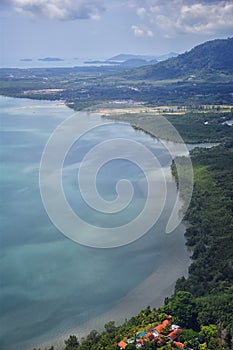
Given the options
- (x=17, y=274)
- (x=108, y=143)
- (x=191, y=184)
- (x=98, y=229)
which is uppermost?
(x=108, y=143)

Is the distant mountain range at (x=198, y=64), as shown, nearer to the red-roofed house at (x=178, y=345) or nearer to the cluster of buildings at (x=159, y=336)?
the cluster of buildings at (x=159, y=336)

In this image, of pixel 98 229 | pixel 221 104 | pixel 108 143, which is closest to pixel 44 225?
pixel 98 229

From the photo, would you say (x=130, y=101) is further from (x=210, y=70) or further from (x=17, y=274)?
(x=17, y=274)

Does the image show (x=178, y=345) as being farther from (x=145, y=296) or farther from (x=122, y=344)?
(x=145, y=296)

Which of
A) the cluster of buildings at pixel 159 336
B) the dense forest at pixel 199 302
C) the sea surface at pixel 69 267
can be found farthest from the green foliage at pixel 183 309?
the sea surface at pixel 69 267

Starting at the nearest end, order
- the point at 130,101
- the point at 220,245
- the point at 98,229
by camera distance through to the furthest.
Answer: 1. the point at 220,245
2. the point at 98,229
3. the point at 130,101

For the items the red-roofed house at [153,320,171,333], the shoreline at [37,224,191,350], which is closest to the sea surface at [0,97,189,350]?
the shoreline at [37,224,191,350]

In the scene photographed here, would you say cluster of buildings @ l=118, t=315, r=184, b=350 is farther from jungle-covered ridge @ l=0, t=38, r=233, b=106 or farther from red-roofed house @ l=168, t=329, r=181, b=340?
jungle-covered ridge @ l=0, t=38, r=233, b=106

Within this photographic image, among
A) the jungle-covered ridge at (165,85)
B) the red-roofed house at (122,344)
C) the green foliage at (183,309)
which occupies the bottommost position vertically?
the red-roofed house at (122,344)
